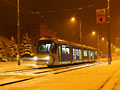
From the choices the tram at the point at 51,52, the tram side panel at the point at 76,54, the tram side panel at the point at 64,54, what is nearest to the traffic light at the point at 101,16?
the tram at the point at 51,52

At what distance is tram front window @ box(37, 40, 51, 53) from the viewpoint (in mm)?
24053

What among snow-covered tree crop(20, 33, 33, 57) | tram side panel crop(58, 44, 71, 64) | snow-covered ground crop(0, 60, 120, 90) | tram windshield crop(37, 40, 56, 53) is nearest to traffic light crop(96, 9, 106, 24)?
tram side panel crop(58, 44, 71, 64)

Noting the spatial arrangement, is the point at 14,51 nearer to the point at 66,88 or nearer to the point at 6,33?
the point at 66,88

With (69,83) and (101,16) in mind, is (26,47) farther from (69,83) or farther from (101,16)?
(69,83)

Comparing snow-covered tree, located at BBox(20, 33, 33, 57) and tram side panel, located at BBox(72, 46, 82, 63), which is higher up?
snow-covered tree, located at BBox(20, 33, 33, 57)

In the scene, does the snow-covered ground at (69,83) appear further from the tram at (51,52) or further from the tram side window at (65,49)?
the tram side window at (65,49)

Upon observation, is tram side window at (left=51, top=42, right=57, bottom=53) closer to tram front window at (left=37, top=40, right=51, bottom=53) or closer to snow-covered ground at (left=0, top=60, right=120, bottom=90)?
tram front window at (left=37, top=40, right=51, bottom=53)

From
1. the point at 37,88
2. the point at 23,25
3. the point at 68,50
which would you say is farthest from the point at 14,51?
the point at 23,25

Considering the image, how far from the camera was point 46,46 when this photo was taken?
24.2 m

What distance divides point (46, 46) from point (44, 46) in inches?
9.7

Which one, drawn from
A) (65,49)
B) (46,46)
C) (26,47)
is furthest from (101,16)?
(26,47)

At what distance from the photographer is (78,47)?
3369cm

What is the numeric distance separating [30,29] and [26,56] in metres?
32.5

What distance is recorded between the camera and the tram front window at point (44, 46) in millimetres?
24053
